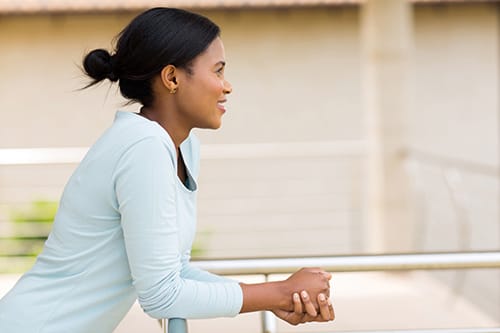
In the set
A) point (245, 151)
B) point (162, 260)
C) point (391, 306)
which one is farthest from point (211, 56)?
point (245, 151)

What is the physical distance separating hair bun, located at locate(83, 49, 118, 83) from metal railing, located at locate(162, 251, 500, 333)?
33cm

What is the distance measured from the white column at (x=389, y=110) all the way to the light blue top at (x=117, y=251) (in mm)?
4373

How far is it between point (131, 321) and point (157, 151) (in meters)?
1.61

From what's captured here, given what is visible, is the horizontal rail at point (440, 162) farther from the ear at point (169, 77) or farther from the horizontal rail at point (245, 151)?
the ear at point (169, 77)

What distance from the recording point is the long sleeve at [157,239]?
3.58ft

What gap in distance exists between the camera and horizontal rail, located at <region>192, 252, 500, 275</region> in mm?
1399

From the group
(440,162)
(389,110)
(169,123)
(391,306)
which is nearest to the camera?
(169,123)

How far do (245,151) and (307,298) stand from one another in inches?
194

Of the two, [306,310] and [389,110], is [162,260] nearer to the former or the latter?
[306,310]

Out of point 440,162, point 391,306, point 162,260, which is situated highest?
point 440,162

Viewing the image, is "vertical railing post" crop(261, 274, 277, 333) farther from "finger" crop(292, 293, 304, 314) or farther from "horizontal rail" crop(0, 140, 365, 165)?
"horizontal rail" crop(0, 140, 365, 165)

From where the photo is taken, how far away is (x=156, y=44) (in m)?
1.15

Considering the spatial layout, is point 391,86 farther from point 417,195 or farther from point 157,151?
point 157,151

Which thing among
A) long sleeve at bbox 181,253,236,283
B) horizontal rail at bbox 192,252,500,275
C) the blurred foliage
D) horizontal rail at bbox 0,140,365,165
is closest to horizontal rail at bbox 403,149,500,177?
horizontal rail at bbox 0,140,365,165
